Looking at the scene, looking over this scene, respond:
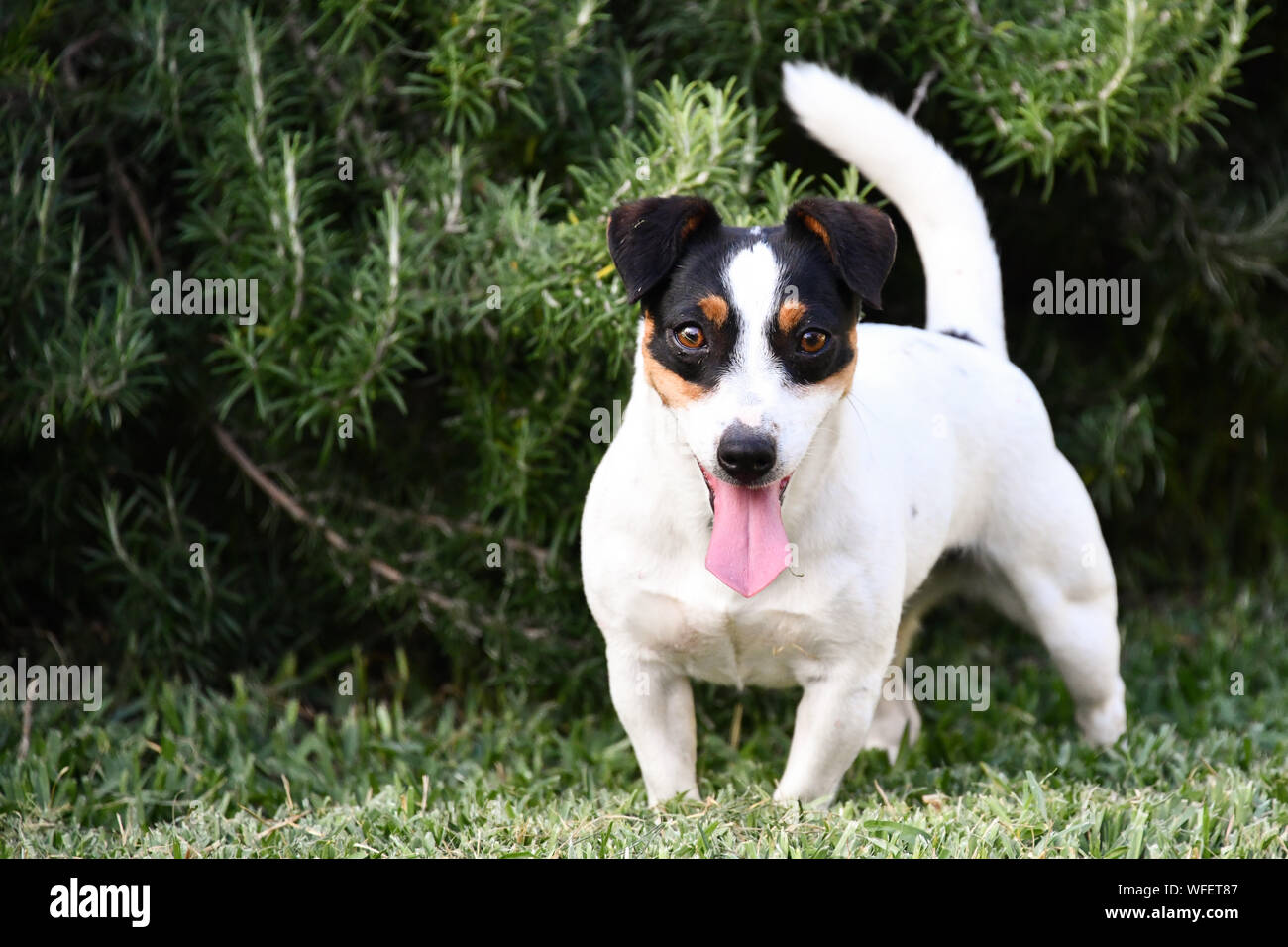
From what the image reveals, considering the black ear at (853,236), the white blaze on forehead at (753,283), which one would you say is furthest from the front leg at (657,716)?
the black ear at (853,236)

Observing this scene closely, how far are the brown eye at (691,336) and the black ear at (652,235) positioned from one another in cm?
15

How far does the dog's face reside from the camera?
3.09 meters

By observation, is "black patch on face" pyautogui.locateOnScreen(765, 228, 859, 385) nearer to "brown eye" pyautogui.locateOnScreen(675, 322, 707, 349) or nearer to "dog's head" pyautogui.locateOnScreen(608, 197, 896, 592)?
"dog's head" pyautogui.locateOnScreen(608, 197, 896, 592)

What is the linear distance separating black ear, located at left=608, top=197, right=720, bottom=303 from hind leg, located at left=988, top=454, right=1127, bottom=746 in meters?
1.39

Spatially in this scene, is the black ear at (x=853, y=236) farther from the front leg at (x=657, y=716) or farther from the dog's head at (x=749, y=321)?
the front leg at (x=657, y=716)

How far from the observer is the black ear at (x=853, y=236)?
327cm

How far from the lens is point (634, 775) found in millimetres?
4398

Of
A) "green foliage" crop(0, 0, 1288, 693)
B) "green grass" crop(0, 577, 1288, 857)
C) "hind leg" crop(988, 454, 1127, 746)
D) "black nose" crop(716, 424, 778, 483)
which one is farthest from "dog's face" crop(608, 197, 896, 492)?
"hind leg" crop(988, 454, 1127, 746)

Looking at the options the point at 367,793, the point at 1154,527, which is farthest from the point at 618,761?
the point at 1154,527

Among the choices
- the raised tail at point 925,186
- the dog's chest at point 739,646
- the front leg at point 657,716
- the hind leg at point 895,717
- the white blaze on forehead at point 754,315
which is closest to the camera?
the white blaze on forehead at point 754,315

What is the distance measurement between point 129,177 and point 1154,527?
4.47 metres

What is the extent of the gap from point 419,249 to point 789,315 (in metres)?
1.70

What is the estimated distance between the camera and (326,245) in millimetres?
4480

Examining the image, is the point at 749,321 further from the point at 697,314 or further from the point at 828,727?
the point at 828,727
